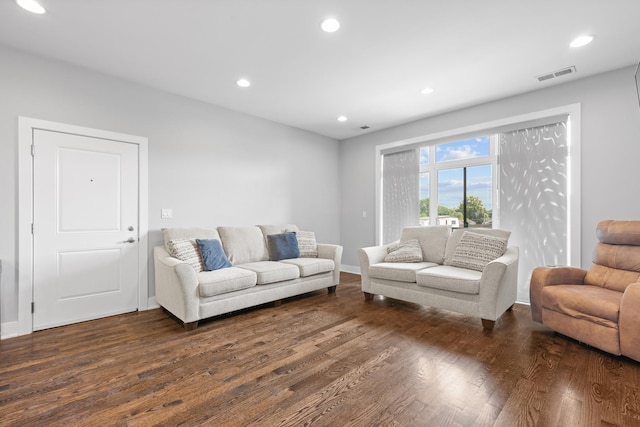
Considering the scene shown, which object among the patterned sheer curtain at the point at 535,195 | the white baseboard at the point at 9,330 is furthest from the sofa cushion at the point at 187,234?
the patterned sheer curtain at the point at 535,195

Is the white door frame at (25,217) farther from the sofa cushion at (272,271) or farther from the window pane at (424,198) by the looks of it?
the window pane at (424,198)

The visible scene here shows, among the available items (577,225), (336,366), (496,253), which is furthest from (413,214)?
(336,366)

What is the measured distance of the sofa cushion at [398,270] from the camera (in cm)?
340

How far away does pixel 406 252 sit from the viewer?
3.87m

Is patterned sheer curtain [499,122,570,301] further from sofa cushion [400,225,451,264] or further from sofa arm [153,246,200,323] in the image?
sofa arm [153,246,200,323]

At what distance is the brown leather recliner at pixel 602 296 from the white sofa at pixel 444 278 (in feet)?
1.18

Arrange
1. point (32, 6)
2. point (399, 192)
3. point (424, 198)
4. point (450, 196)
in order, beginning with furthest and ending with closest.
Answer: point (399, 192)
point (424, 198)
point (450, 196)
point (32, 6)

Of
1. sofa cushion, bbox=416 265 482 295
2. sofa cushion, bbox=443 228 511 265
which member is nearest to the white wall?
sofa cushion, bbox=443 228 511 265

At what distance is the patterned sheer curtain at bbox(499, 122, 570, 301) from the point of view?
3.51 metres

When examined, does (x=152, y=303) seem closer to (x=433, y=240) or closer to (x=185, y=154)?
(x=185, y=154)

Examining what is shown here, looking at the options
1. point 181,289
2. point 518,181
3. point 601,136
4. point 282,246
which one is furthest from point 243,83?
point 601,136

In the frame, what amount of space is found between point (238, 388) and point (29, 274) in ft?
8.23

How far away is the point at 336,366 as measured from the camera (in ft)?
7.04

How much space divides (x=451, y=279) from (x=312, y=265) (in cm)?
172
